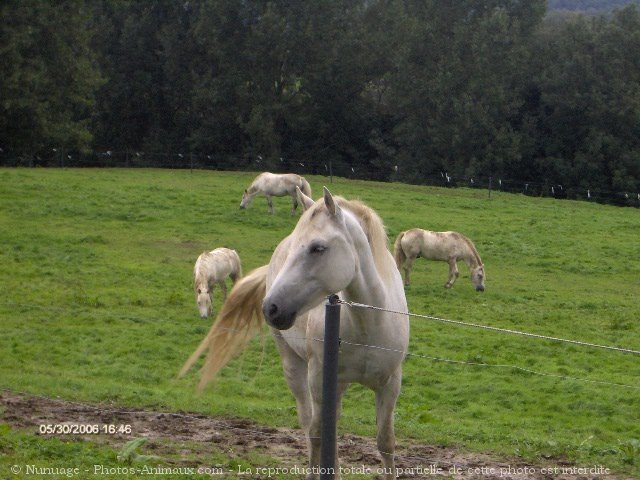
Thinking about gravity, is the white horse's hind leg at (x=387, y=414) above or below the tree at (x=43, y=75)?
below

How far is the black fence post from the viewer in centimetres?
446

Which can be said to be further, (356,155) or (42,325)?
(356,155)

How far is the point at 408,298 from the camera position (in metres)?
18.3

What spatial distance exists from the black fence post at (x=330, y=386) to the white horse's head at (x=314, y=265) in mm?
221

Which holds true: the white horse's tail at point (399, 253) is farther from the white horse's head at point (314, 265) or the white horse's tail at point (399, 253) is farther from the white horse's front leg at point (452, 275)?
the white horse's head at point (314, 265)

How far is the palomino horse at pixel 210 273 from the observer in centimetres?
1540

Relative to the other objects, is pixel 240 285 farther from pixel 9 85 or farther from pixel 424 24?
pixel 424 24

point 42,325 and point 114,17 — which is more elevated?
point 114,17

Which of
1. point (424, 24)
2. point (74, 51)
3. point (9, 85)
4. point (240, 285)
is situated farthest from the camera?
point (424, 24)

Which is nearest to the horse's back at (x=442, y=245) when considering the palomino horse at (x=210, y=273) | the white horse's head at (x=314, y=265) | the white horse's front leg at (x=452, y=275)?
the white horse's front leg at (x=452, y=275)

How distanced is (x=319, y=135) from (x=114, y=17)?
12915 millimetres

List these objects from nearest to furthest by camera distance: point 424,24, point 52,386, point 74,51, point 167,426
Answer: point 167,426 → point 52,386 → point 74,51 → point 424,24

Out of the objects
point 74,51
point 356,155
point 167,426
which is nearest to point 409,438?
point 167,426

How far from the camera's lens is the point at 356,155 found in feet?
161
